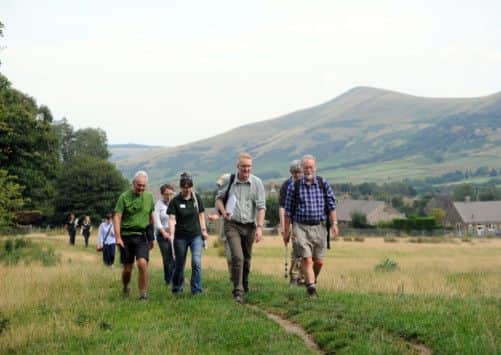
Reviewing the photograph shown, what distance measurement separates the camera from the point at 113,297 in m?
13.1

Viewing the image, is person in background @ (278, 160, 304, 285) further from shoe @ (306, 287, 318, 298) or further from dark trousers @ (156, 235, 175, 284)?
dark trousers @ (156, 235, 175, 284)

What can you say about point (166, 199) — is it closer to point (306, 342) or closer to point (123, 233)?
point (123, 233)

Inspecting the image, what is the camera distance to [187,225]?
41.5ft

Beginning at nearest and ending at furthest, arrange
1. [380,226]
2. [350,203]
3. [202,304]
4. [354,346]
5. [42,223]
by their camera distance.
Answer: [354,346], [202,304], [42,223], [380,226], [350,203]

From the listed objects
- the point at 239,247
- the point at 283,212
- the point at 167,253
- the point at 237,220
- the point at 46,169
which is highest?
the point at 46,169

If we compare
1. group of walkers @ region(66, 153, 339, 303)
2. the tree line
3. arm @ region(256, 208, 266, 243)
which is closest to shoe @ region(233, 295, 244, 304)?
group of walkers @ region(66, 153, 339, 303)

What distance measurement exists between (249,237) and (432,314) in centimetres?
399

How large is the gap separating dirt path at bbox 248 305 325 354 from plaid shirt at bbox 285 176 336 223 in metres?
1.63

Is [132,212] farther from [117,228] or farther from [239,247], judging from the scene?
[239,247]

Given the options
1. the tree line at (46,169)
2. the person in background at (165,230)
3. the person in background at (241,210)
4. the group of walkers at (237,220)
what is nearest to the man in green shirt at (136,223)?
the group of walkers at (237,220)

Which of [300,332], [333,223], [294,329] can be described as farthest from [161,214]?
[300,332]

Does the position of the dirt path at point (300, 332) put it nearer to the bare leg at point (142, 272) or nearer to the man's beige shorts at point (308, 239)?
the man's beige shorts at point (308, 239)

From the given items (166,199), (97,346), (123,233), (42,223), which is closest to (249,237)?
(123,233)

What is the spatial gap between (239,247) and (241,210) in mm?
587
